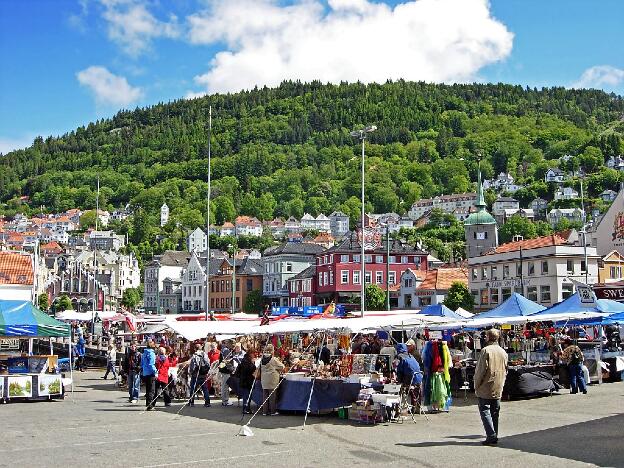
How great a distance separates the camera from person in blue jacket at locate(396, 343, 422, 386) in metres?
17.7

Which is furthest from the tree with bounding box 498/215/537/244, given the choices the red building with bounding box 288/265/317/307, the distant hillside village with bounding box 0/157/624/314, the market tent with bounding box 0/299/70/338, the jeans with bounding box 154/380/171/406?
the jeans with bounding box 154/380/171/406

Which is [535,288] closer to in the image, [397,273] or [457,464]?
[397,273]

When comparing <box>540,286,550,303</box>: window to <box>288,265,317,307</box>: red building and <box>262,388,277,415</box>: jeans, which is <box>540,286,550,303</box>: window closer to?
<box>288,265,317,307</box>: red building

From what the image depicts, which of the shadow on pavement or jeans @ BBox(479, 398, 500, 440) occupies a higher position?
jeans @ BBox(479, 398, 500, 440)

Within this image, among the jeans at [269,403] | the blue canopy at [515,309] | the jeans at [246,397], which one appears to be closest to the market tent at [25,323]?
the jeans at [246,397]

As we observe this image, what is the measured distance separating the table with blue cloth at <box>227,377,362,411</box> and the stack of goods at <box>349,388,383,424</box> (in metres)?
0.14

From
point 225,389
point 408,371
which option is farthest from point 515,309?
point 225,389

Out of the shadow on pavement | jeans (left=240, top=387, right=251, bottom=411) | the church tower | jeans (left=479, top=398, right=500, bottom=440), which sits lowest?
the shadow on pavement

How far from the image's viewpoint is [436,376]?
18.7m

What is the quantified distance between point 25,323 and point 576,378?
637 inches

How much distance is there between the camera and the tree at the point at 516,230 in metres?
183

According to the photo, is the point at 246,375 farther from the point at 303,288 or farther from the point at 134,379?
the point at 303,288

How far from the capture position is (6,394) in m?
22.5

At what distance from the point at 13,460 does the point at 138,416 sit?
→ 262 inches
